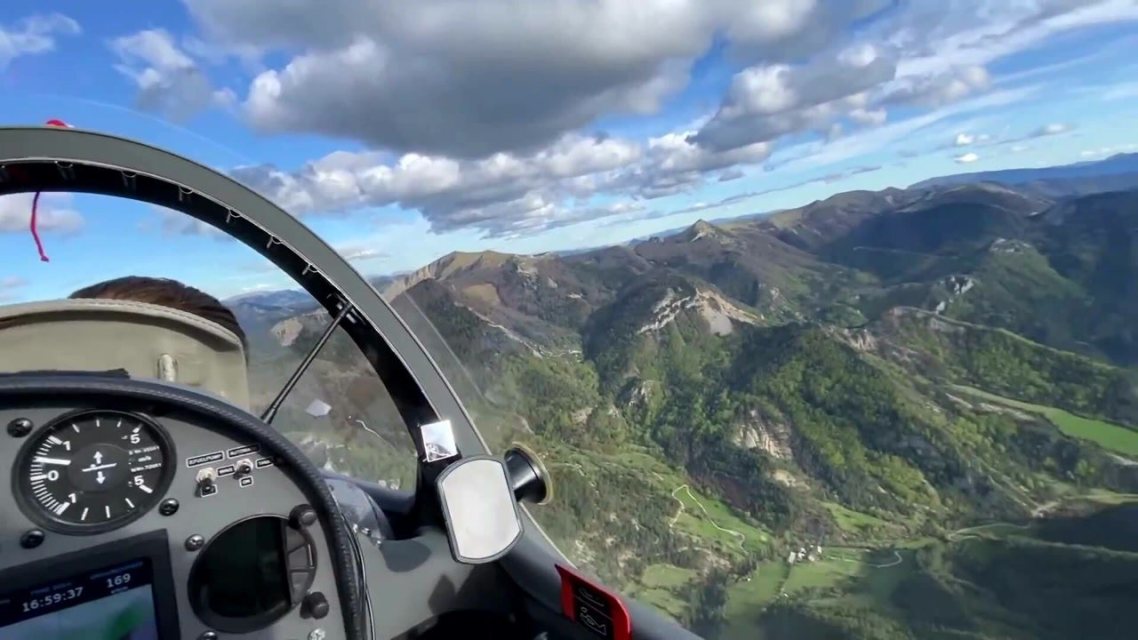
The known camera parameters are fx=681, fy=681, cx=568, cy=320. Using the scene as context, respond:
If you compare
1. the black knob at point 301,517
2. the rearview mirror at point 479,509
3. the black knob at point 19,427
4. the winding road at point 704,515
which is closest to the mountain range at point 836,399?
the winding road at point 704,515

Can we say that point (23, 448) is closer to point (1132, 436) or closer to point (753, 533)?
point (753, 533)

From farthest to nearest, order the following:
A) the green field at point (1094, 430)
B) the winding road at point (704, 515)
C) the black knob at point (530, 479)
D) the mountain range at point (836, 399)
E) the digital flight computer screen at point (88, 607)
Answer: the green field at point (1094, 430)
the winding road at point (704, 515)
the mountain range at point (836, 399)
the black knob at point (530, 479)
the digital flight computer screen at point (88, 607)

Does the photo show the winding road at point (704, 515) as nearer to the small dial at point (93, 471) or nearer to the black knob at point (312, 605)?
the black knob at point (312, 605)

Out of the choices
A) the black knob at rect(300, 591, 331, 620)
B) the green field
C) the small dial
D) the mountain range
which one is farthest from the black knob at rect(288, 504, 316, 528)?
the green field

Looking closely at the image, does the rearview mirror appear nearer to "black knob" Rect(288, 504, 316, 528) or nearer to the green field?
"black knob" Rect(288, 504, 316, 528)

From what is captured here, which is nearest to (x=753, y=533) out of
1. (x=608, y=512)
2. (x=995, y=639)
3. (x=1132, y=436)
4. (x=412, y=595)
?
(x=995, y=639)

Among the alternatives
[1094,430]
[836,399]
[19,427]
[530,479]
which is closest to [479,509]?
[530,479]
